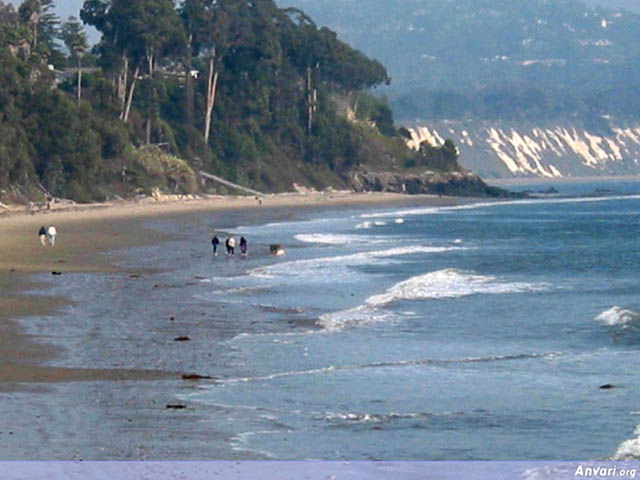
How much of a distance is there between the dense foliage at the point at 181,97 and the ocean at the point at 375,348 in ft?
100

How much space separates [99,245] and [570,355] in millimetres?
26884

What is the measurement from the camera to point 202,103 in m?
107

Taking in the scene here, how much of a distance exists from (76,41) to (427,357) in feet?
241

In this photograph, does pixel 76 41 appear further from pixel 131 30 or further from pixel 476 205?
pixel 476 205

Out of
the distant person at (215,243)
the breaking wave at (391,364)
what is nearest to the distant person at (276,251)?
the distant person at (215,243)

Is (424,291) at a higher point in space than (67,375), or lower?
lower

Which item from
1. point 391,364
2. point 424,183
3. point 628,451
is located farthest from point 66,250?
point 424,183

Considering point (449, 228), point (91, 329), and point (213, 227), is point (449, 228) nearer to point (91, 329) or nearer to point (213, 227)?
point (213, 227)

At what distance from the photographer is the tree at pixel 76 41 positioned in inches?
3578

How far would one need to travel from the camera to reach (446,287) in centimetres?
3441

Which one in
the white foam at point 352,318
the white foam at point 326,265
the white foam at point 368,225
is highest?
the white foam at point 352,318

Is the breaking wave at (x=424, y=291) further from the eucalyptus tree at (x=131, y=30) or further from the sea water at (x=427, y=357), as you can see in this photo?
the eucalyptus tree at (x=131, y=30)

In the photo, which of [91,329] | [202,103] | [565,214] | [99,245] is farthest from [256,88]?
[91,329]

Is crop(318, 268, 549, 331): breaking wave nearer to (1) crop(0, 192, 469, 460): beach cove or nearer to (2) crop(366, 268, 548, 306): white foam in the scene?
(2) crop(366, 268, 548, 306): white foam
